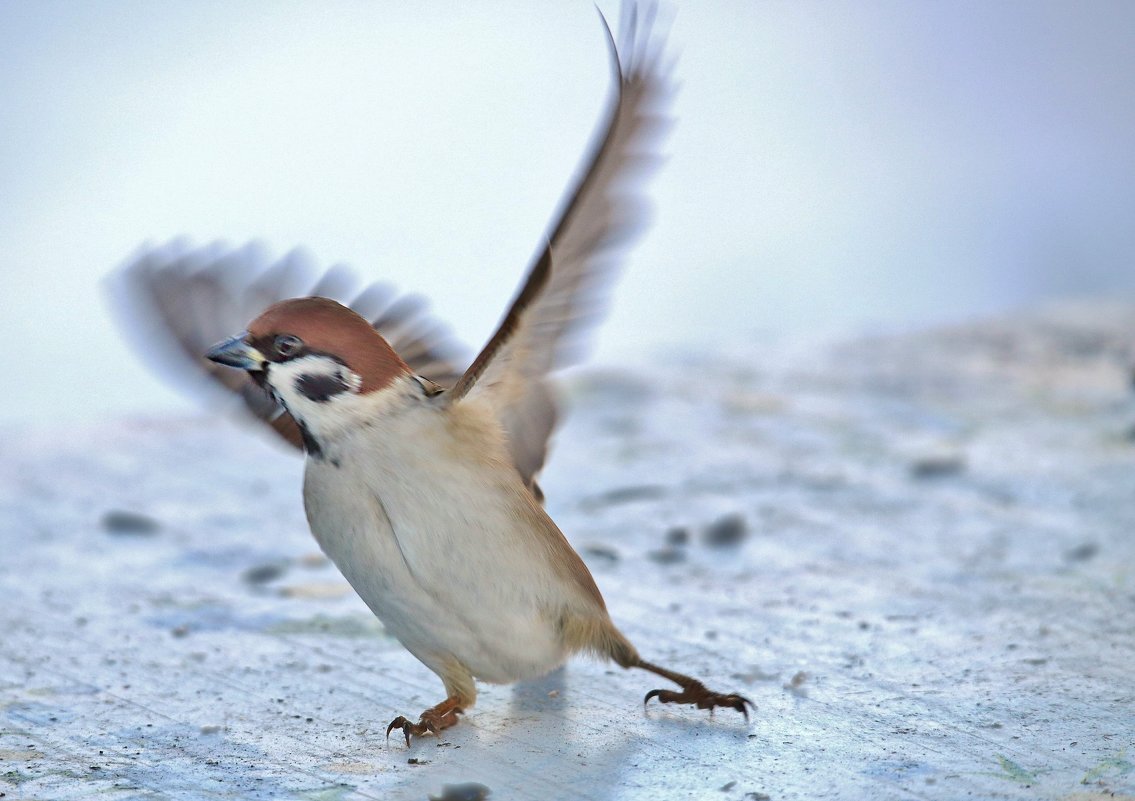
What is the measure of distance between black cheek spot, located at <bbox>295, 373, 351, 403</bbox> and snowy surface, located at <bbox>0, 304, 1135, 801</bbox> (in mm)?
557

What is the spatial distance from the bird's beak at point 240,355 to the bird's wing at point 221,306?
18.4 inches

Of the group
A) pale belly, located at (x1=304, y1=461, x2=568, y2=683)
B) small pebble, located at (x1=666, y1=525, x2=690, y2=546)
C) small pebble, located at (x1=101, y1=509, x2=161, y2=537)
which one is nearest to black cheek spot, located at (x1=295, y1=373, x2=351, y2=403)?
pale belly, located at (x1=304, y1=461, x2=568, y2=683)

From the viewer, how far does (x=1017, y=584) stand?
9.70 feet

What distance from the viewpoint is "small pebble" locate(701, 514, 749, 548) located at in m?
3.34

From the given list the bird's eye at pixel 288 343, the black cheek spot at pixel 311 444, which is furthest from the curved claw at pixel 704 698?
the bird's eye at pixel 288 343

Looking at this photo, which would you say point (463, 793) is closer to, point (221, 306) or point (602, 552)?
point (221, 306)

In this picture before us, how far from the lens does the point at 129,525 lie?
359 cm

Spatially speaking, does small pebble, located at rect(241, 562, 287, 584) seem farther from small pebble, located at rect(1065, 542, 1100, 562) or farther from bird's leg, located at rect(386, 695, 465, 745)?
small pebble, located at rect(1065, 542, 1100, 562)

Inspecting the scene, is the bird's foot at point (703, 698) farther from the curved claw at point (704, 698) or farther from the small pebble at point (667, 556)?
the small pebble at point (667, 556)

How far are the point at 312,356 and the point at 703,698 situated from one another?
2.75 ft

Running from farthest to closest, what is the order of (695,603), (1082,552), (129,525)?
(129,525)
(1082,552)
(695,603)

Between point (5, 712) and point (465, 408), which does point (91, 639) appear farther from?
point (465, 408)

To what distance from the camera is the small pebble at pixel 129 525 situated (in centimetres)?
356

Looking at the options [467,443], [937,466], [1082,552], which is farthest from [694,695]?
[937,466]
